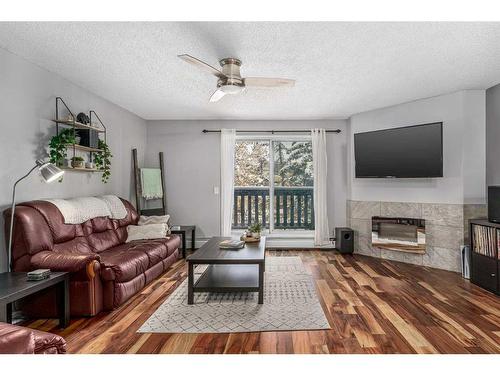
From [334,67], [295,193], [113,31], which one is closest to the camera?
[113,31]

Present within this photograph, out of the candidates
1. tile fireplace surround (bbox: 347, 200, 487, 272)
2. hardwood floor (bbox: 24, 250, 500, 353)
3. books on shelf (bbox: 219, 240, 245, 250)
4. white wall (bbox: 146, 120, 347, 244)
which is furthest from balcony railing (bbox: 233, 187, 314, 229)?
books on shelf (bbox: 219, 240, 245, 250)

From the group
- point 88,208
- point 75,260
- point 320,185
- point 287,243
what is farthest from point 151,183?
point 320,185

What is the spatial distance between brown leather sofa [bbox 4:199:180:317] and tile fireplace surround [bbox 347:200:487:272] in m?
3.51

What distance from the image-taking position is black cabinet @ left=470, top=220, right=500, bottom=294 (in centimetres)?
337

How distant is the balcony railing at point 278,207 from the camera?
598 cm

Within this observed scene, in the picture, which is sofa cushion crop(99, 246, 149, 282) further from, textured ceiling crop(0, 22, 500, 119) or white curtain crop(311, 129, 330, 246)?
white curtain crop(311, 129, 330, 246)

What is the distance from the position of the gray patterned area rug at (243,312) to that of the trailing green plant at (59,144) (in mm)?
1810

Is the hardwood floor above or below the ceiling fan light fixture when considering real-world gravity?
below

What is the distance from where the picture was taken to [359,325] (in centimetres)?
257

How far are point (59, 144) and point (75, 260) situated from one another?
1.27 meters

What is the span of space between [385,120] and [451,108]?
3.07ft

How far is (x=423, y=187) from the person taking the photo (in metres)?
4.54
